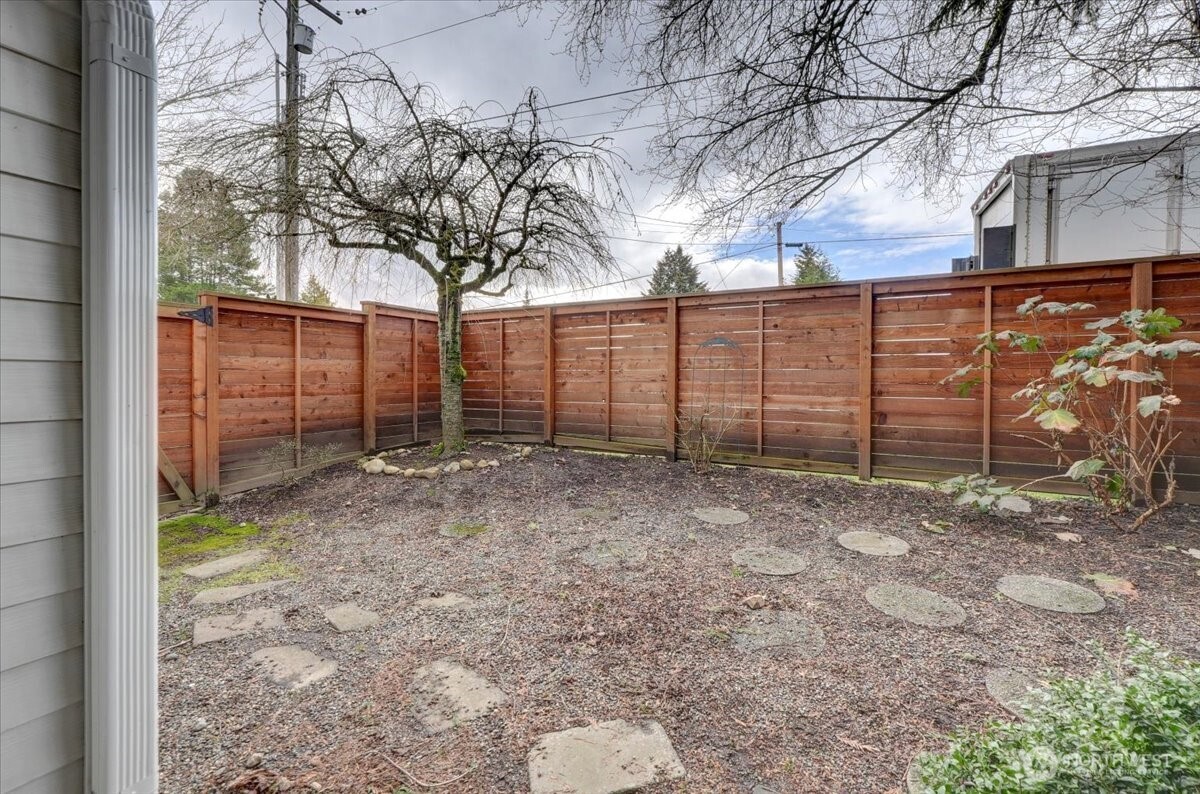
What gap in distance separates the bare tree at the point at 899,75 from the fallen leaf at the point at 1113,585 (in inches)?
85.7

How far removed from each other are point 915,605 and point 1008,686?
595 millimetres

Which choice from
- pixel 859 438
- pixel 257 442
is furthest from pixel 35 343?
pixel 859 438

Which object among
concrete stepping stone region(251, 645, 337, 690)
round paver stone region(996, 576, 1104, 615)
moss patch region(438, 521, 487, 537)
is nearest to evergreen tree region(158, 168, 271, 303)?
moss patch region(438, 521, 487, 537)

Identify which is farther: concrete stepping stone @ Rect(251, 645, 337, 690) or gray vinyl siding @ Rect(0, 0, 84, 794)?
concrete stepping stone @ Rect(251, 645, 337, 690)

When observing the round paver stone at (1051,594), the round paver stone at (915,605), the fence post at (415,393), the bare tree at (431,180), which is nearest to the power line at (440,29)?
the bare tree at (431,180)

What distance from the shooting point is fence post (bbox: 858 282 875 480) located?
4.33 m

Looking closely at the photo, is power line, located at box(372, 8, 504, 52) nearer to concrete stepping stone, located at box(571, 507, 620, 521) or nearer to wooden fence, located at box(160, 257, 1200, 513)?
wooden fence, located at box(160, 257, 1200, 513)

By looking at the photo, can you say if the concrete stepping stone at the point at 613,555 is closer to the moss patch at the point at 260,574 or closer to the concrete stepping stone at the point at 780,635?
the concrete stepping stone at the point at 780,635

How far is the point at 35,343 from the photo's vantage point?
908 millimetres

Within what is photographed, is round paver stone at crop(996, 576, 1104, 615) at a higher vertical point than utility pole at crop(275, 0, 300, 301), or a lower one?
lower

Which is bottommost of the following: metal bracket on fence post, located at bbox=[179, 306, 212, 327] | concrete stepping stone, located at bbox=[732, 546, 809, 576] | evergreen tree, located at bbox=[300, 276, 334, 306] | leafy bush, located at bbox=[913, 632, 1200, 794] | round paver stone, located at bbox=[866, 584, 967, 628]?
round paver stone, located at bbox=[866, 584, 967, 628]

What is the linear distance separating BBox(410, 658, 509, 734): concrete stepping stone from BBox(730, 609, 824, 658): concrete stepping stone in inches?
38.6

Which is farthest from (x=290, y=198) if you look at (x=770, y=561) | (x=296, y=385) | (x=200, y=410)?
(x=770, y=561)

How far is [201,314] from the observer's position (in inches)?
150
